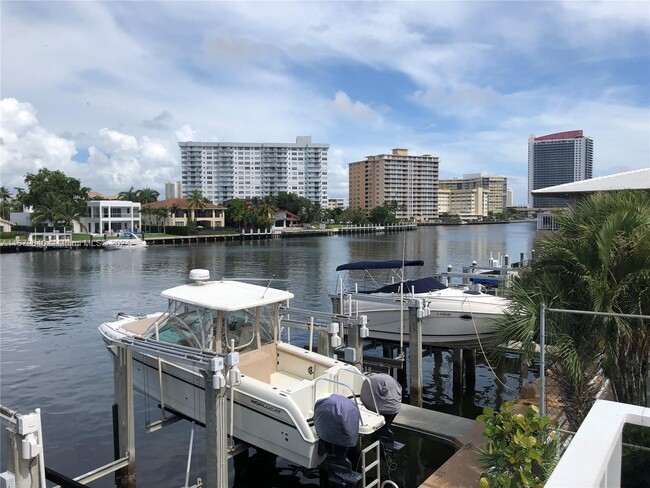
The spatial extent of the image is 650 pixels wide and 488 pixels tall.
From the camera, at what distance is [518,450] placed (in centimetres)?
614

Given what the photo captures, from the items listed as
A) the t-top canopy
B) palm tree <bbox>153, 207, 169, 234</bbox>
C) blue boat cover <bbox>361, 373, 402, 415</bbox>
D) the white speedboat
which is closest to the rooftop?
blue boat cover <bbox>361, 373, 402, 415</bbox>

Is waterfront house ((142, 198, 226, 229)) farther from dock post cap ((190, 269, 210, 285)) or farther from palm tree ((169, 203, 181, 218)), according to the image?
dock post cap ((190, 269, 210, 285))

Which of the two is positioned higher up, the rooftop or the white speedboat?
the rooftop

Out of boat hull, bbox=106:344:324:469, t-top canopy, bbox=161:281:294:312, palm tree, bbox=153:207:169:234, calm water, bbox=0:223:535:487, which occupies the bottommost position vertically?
calm water, bbox=0:223:535:487

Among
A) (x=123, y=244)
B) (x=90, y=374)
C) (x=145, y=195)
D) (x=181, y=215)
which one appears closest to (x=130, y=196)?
(x=145, y=195)

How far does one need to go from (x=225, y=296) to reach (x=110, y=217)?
104 metres

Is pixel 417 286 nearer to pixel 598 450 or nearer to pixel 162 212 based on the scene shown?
pixel 598 450

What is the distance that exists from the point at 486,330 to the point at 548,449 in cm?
1024

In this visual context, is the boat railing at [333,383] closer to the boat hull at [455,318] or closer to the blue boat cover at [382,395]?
the blue boat cover at [382,395]

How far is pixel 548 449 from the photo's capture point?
257 inches

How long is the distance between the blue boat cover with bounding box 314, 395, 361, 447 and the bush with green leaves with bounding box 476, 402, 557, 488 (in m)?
2.77

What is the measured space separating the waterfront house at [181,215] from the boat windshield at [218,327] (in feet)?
363

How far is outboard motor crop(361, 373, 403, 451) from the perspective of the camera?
33.8 feet

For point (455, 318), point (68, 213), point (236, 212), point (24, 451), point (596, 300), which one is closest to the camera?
point (24, 451)
